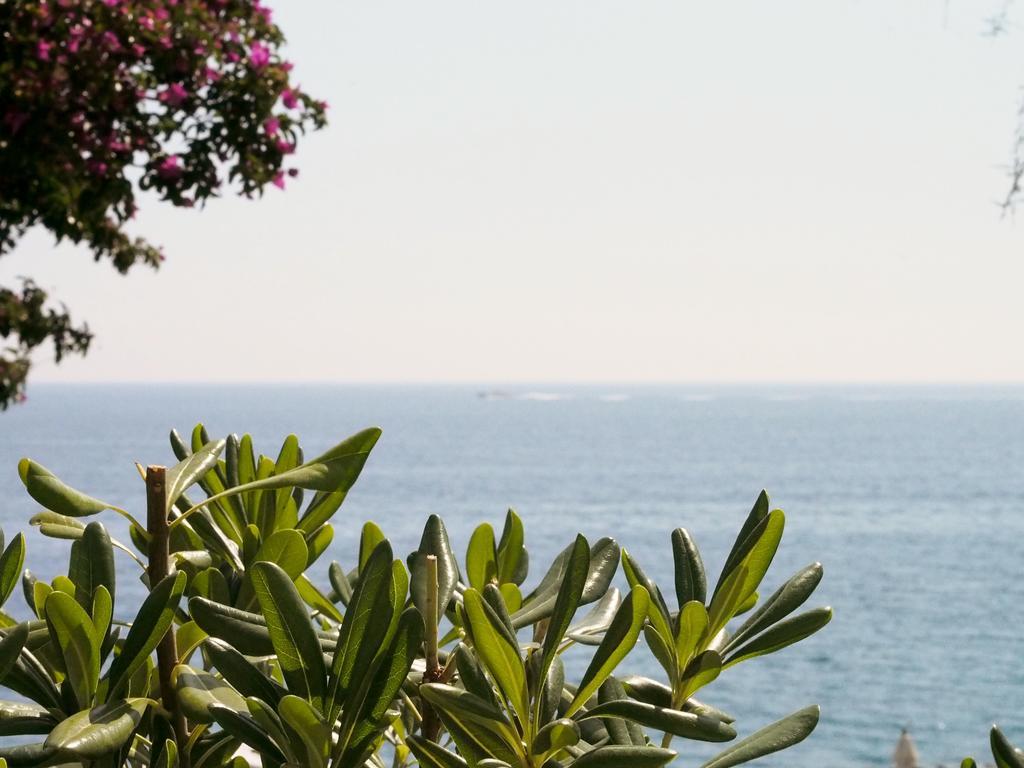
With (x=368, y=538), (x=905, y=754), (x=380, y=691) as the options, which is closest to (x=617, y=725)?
(x=380, y=691)

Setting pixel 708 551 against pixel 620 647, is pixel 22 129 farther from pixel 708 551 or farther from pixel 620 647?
pixel 708 551

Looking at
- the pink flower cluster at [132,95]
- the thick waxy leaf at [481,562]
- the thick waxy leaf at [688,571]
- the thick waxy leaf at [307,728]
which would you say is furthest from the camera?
the pink flower cluster at [132,95]

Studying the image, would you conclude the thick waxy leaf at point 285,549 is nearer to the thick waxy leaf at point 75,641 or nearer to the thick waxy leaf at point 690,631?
the thick waxy leaf at point 75,641

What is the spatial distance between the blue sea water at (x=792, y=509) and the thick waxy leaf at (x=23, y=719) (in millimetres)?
16273

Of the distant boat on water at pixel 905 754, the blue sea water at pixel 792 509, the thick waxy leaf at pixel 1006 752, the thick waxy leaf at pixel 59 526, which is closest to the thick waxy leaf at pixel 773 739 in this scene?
the thick waxy leaf at pixel 1006 752

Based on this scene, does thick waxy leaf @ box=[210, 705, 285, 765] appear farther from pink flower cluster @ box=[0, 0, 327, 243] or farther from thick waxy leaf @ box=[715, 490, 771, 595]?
pink flower cluster @ box=[0, 0, 327, 243]

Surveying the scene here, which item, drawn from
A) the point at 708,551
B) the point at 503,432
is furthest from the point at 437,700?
the point at 503,432

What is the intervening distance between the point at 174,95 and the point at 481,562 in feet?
19.2

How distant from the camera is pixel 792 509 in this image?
225 feet

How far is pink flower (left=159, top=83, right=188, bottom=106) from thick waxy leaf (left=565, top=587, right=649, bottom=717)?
6071mm

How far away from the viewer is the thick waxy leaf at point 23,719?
2.27 feet

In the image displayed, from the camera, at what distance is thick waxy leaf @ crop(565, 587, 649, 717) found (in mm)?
640

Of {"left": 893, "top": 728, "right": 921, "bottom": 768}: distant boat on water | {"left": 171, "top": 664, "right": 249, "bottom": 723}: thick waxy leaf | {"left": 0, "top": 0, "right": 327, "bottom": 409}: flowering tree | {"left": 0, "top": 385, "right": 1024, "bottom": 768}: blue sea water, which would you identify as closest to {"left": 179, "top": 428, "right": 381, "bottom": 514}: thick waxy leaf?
{"left": 171, "top": 664, "right": 249, "bottom": 723}: thick waxy leaf

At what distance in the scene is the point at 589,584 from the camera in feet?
2.84
